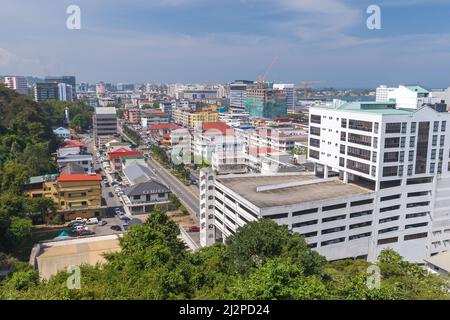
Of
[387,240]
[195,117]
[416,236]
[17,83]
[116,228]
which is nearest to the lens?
[387,240]

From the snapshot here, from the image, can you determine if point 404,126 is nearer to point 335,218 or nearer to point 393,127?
point 393,127

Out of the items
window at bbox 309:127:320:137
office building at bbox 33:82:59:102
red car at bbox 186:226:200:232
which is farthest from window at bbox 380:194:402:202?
office building at bbox 33:82:59:102

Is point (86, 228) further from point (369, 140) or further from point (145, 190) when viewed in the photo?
point (369, 140)

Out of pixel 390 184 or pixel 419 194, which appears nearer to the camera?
pixel 390 184

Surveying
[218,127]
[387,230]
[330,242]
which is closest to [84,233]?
[330,242]

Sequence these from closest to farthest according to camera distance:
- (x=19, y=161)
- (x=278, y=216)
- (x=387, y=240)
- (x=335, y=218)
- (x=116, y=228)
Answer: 1. (x=278, y=216)
2. (x=335, y=218)
3. (x=387, y=240)
4. (x=116, y=228)
5. (x=19, y=161)

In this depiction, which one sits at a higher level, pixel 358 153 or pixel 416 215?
pixel 358 153
